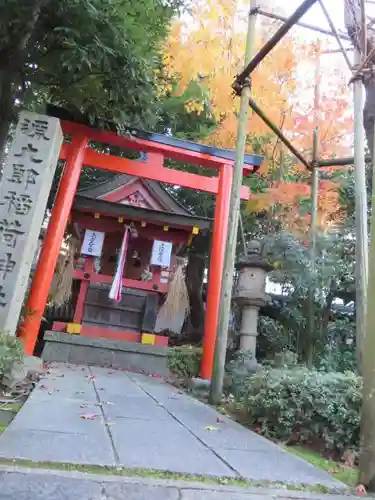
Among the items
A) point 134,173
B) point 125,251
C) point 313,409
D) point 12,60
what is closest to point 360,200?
point 313,409

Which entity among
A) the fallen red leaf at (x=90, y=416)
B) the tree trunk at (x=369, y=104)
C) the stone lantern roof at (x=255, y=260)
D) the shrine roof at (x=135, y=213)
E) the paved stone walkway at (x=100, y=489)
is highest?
the tree trunk at (x=369, y=104)

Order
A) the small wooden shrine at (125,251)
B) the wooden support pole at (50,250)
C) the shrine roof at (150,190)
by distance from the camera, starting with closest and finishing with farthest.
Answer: the wooden support pole at (50,250) < the small wooden shrine at (125,251) < the shrine roof at (150,190)

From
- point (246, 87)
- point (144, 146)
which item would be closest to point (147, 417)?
point (246, 87)

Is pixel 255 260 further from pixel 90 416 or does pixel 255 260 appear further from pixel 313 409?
pixel 90 416

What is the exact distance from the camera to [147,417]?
3.91 m

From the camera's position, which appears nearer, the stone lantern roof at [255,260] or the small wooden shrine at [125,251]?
the stone lantern roof at [255,260]

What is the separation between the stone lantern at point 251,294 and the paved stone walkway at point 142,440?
10.6 feet

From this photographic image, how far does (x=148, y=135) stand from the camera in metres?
8.08

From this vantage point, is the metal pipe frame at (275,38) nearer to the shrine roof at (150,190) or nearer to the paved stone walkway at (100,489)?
the paved stone walkway at (100,489)

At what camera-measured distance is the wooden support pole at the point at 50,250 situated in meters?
6.93

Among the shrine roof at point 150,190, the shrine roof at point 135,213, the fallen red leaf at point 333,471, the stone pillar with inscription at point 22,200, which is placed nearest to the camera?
the fallen red leaf at point 333,471

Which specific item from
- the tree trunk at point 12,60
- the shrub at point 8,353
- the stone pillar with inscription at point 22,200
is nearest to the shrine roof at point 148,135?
the tree trunk at point 12,60

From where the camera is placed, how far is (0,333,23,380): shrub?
4246mm

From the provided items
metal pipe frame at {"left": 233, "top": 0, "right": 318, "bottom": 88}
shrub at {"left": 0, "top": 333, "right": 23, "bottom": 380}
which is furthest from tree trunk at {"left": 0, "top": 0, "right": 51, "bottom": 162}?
shrub at {"left": 0, "top": 333, "right": 23, "bottom": 380}
